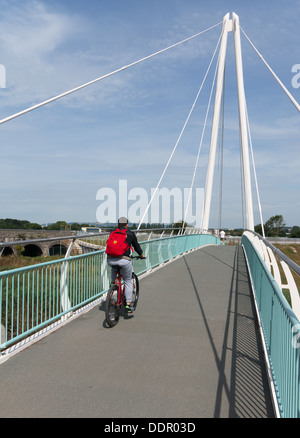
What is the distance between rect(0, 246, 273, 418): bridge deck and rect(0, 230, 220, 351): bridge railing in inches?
10.6

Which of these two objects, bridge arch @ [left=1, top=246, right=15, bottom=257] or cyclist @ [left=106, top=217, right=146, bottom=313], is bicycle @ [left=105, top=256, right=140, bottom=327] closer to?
cyclist @ [left=106, top=217, right=146, bottom=313]

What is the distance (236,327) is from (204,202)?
2520 centimetres

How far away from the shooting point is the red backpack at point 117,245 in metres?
6.40

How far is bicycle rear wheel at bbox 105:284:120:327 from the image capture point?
20.1ft

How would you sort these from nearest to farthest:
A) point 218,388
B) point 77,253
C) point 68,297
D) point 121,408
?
point 121,408 → point 218,388 → point 68,297 → point 77,253

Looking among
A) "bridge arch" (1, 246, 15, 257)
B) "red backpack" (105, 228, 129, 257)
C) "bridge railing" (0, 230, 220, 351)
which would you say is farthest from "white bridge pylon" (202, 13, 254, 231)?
"bridge arch" (1, 246, 15, 257)

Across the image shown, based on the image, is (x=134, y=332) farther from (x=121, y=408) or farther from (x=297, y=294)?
(x=297, y=294)

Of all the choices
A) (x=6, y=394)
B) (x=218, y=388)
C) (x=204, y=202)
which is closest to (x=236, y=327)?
(x=218, y=388)

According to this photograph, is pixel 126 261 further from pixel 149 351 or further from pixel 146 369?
pixel 146 369

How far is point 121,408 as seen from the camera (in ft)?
11.8

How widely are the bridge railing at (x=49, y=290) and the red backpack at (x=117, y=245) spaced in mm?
620

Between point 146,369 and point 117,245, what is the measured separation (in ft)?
7.29

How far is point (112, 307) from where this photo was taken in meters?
6.28

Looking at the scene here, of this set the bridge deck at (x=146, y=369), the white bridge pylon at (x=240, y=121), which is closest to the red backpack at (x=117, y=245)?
the bridge deck at (x=146, y=369)
